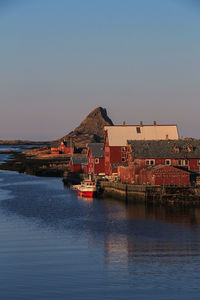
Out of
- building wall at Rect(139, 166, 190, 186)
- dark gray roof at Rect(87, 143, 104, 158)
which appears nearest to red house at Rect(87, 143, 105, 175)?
dark gray roof at Rect(87, 143, 104, 158)

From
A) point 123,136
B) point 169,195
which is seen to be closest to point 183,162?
point 169,195

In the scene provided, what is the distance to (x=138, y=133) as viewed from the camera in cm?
10050

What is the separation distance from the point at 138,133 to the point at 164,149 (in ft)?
58.8

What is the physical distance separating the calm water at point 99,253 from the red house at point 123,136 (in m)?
26.3

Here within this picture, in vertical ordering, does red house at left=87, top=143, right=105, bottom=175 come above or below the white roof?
below

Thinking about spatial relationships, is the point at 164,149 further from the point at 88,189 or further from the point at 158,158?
the point at 88,189

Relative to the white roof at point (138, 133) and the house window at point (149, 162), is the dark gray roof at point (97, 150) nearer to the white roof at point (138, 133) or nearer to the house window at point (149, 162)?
the white roof at point (138, 133)

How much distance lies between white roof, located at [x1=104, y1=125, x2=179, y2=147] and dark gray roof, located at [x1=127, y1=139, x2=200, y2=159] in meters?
13.4

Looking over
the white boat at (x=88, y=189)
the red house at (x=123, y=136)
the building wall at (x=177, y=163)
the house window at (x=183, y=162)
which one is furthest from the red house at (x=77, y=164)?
the house window at (x=183, y=162)

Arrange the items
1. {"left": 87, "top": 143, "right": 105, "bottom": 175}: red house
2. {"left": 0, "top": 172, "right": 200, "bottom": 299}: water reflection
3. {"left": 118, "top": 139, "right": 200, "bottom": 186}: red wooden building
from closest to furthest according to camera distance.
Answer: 1. {"left": 0, "top": 172, "right": 200, "bottom": 299}: water reflection
2. {"left": 118, "top": 139, "right": 200, "bottom": 186}: red wooden building
3. {"left": 87, "top": 143, "right": 105, "bottom": 175}: red house

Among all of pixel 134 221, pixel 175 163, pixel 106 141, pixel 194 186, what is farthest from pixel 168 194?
pixel 106 141

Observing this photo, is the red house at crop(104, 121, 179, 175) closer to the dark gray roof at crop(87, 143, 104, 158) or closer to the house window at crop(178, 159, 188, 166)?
the dark gray roof at crop(87, 143, 104, 158)

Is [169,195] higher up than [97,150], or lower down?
lower down

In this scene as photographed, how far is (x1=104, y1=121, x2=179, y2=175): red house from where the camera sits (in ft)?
317
